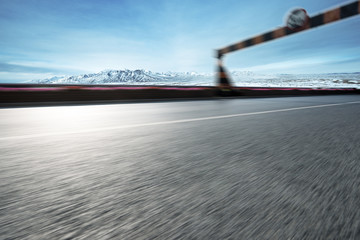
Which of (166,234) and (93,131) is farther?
(93,131)

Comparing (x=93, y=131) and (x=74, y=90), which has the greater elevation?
(x=74, y=90)

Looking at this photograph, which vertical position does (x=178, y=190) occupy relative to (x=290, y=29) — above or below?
below

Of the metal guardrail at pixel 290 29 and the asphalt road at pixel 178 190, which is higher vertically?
the metal guardrail at pixel 290 29

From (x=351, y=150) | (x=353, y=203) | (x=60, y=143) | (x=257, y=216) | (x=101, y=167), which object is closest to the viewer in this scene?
(x=257, y=216)

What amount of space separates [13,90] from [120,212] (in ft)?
31.2

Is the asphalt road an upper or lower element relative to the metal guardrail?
lower

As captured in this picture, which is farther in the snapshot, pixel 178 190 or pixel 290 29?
pixel 290 29

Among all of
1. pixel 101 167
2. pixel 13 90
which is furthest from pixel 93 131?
pixel 13 90

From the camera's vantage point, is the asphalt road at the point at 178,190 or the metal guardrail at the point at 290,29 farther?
the metal guardrail at the point at 290,29

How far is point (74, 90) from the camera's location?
30.4ft

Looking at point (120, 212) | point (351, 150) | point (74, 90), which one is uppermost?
point (74, 90)

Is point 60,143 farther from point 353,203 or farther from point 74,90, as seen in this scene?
point 74,90

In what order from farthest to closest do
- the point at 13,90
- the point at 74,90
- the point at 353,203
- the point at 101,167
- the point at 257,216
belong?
the point at 74,90 → the point at 13,90 → the point at 101,167 → the point at 353,203 → the point at 257,216

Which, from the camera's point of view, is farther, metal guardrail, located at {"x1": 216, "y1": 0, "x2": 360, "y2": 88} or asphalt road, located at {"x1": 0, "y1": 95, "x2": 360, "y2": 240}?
metal guardrail, located at {"x1": 216, "y1": 0, "x2": 360, "y2": 88}
